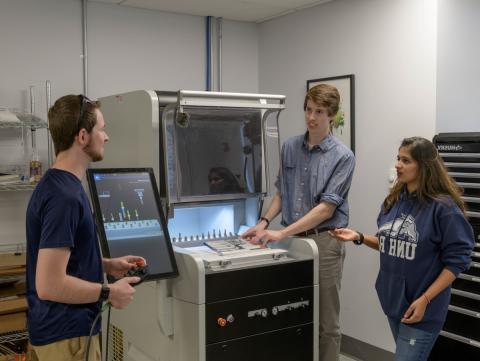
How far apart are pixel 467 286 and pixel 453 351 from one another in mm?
318

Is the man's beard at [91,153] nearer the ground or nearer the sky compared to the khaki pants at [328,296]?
nearer the sky

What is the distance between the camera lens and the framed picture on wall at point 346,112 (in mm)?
3254

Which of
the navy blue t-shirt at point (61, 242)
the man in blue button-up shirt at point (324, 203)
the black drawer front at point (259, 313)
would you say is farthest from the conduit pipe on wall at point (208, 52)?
the navy blue t-shirt at point (61, 242)

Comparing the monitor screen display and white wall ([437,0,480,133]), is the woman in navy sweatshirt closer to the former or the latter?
the monitor screen display

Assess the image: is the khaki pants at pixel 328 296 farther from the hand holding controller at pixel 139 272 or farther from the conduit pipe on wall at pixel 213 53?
the conduit pipe on wall at pixel 213 53

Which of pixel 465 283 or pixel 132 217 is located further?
pixel 465 283

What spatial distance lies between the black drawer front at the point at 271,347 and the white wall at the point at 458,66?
1.32 metres

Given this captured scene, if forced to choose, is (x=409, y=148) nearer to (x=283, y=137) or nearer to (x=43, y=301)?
(x=43, y=301)

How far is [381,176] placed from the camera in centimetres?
312

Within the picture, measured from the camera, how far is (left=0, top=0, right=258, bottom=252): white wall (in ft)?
10.3

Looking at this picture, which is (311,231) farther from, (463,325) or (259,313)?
(463,325)

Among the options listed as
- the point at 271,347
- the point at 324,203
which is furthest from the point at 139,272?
the point at 324,203

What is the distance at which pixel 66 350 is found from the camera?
1.57 m

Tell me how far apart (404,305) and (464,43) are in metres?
1.63
